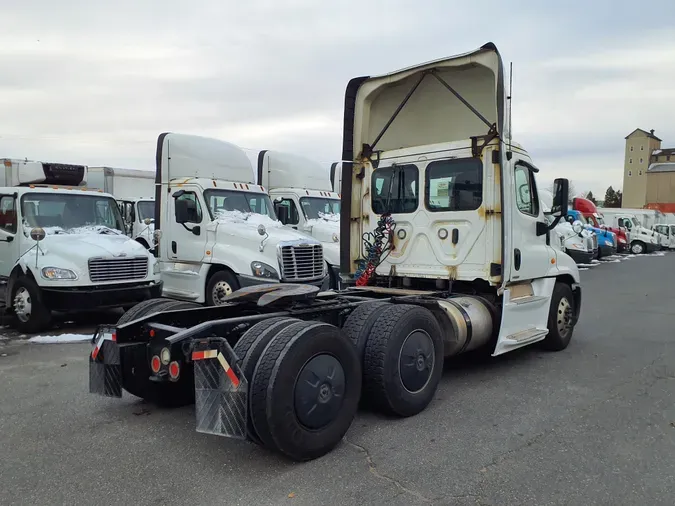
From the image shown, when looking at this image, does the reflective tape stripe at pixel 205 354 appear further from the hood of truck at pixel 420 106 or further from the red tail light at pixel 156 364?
the hood of truck at pixel 420 106

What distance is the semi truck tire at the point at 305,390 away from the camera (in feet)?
12.1

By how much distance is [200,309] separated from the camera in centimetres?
504

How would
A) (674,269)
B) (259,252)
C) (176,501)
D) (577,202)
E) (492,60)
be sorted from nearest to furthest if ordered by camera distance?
(176,501), (492,60), (259,252), (674,269), (577,202)

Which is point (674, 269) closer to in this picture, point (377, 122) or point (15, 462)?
point (377, 122)

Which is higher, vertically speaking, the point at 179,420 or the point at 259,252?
the point at 259,252

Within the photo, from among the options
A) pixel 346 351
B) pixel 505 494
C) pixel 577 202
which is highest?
pixel 577 202

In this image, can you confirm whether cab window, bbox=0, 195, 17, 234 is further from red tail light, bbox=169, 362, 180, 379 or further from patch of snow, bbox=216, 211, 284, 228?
red tail light, bbox=169, 362, 180, 379

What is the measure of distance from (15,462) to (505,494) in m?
3.41

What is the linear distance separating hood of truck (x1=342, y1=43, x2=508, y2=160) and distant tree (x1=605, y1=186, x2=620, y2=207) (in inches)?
4348

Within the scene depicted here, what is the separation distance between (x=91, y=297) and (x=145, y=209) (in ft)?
24.2

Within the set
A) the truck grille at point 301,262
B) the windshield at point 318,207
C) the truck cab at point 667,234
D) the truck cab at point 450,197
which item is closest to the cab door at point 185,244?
the truck grille at point 301,262

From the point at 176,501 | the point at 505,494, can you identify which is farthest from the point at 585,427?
the point at 176,501

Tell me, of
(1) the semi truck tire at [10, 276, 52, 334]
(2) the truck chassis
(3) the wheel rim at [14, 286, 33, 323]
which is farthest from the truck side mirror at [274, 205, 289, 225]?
(2) the truck chassis

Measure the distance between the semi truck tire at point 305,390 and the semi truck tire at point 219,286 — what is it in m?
5.86
